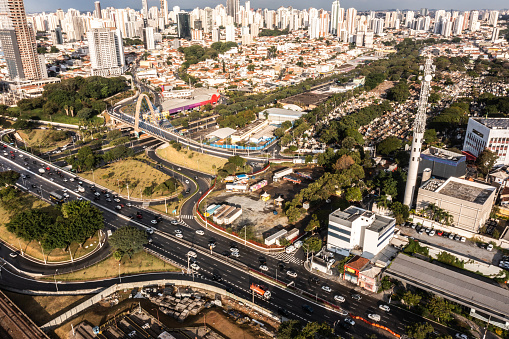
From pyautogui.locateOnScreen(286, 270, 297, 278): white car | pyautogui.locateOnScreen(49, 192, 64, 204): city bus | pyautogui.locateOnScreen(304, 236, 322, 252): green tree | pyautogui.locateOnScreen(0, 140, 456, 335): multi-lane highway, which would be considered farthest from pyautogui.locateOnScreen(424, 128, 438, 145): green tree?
pyautogui.locateOnScreen(49, 192, 64, 204): city bus

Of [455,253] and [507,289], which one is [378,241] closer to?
[455,253]

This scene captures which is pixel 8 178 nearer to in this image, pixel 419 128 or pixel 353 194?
pixel 353 194

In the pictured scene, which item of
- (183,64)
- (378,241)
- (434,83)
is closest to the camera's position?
(378,241)

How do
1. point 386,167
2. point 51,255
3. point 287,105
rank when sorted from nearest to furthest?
point 51,255
point 386,167
point 287,105

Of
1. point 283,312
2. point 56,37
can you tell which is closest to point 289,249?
point 283,312

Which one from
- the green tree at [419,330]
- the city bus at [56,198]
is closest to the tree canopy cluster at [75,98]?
the city bus at [56,198]

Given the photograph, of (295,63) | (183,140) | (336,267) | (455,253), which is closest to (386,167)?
(455,253)

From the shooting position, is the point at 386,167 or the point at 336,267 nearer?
the point at 336,267
